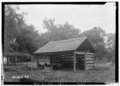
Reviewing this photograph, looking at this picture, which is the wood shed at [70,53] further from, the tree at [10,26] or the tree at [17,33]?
the tree at [10,26]

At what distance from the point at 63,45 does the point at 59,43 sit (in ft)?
0.16

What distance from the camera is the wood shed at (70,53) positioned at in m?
3.44

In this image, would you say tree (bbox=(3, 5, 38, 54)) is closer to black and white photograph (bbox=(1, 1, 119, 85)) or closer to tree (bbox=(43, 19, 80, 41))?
black and white photograph (bbox=(1, 1, 119, 85))

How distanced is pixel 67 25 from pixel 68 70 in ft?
1.61

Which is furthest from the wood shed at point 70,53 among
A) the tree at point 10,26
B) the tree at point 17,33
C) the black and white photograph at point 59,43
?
the tree at point 10,26

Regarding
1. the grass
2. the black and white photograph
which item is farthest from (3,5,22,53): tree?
the grass

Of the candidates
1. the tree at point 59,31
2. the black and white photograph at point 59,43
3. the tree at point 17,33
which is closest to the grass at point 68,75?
the black and white photograph at point 59,43

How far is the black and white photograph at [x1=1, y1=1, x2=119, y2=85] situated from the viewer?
342 centimetres

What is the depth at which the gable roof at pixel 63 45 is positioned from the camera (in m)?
3.43

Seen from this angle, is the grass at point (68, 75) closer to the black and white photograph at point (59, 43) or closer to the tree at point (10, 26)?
the black and white photograph at point (59, 43)

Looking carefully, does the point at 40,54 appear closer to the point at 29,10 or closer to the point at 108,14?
the point at 29,10

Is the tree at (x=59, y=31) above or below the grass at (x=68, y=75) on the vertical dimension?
above

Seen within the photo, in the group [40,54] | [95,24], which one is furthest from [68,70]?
[95,24]

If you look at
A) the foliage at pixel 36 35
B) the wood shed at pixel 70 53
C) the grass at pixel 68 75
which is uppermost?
the foliage at pixel 36 35
